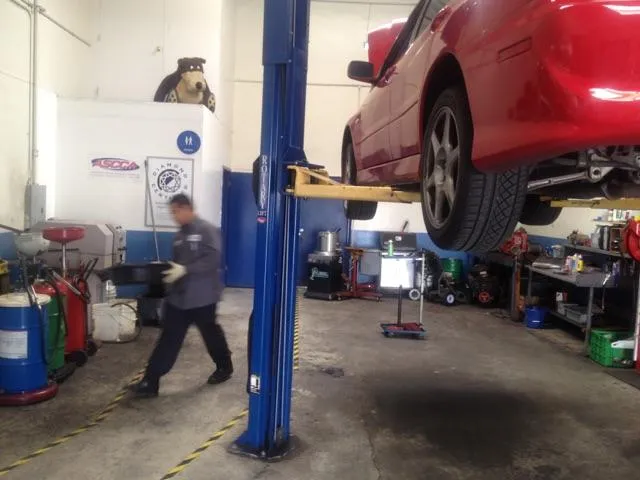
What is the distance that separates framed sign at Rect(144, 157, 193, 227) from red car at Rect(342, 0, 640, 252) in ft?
14.5

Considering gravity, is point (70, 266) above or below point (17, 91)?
below

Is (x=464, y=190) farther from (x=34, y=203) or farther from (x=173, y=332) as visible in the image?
(x=34, y=203)

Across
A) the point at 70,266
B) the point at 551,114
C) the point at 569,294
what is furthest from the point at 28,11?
the point at 569,294

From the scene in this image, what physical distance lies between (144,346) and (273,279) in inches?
114

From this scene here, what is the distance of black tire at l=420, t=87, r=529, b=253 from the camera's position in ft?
7.00

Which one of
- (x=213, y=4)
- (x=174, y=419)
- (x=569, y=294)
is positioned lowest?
(x=174, y=419)

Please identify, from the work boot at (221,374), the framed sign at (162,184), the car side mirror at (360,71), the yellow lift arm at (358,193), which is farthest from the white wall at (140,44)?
the yellow lift arm at (358,193)

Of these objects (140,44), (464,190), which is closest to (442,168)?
(464,190)

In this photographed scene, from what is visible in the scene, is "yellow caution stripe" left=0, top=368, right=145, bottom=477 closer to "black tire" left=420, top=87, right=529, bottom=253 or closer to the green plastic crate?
"black tire" left=420, top=87, right=529, bottom=253

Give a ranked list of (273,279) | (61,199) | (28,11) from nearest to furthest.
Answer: (273,279)
(28,11)
(61,199)

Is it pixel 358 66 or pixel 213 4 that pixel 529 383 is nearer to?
pixel 358 66

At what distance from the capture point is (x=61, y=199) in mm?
7094

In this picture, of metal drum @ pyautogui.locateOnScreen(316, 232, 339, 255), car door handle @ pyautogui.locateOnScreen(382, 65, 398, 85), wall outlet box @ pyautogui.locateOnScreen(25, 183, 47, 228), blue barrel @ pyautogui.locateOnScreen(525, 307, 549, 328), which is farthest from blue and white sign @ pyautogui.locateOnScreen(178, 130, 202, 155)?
blue barrel @ pyautogui.locateOnScreen(525, 307, 549, 328)

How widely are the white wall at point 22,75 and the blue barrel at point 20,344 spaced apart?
6.77 feet
